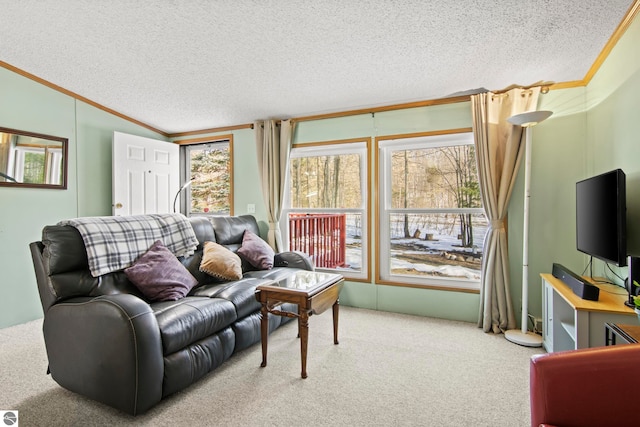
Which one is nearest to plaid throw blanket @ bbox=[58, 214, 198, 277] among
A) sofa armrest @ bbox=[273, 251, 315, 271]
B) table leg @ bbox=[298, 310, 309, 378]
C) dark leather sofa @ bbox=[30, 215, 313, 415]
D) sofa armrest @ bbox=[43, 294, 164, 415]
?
dark leather sofa @ bbox=[30, 215, 313, 415]

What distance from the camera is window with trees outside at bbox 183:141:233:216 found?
4.55 metres

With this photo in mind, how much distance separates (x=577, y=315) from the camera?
1.83 metres

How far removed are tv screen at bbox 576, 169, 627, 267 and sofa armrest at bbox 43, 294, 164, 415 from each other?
2.62 metres

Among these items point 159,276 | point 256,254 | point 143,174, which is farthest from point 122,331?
point 143,174

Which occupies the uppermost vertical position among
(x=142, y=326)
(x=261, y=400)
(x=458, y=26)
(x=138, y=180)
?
(x=458, y=26)

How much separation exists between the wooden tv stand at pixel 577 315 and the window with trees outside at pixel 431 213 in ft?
2.67

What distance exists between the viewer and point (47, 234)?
201cm

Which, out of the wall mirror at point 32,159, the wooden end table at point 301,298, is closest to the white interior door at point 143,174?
the wall mirror at point 32,159

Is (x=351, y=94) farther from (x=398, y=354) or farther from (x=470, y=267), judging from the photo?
(x=398, y=354)

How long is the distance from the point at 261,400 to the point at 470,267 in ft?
7.95

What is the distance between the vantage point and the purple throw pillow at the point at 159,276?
229cm

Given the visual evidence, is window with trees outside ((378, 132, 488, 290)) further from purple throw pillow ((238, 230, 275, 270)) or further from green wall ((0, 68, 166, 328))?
green wall ((0, 68, 166, 328))

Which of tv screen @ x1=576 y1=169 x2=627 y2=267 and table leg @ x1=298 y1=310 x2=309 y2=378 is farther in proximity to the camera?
table leg @ x1=298 y1=310 x2=309 y2=378

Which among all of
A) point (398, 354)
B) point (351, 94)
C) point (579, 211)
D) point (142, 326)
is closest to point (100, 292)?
point (142, 326)
